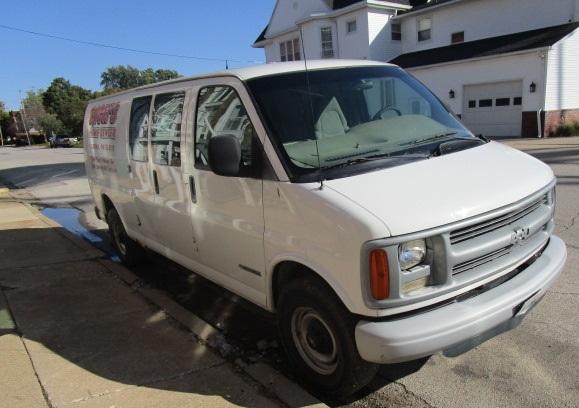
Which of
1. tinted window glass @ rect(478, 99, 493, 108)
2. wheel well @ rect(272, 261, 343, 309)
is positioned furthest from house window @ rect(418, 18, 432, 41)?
wheel well @ rect(272, 261, 343, 309)

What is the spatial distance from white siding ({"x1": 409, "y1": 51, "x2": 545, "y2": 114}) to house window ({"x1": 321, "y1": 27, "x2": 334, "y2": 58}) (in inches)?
263

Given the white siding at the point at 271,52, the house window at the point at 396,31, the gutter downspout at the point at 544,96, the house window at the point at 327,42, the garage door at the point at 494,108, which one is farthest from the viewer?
the white siding at the point at 271,52

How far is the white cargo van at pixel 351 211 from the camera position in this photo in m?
2.66

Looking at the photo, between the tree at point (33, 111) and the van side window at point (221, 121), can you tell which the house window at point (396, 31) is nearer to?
the van side window at point (221, 121)

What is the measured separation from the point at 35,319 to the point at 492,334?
3.79 meters

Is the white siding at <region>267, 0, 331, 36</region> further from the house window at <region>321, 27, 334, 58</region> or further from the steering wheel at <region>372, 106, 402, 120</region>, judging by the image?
the steering wheel at <region>372, 106, 402, 120</region>

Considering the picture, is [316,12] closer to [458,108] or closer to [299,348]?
[458,108]

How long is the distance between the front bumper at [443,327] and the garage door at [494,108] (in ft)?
66.3

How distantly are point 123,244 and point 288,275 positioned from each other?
3.66 m

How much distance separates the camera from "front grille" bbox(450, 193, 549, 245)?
107 inches

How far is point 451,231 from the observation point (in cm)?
266

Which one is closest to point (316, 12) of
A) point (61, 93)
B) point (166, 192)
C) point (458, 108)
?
point (458, 108)

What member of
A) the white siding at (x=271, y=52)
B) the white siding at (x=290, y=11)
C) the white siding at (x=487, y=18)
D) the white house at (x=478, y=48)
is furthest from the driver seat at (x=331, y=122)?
the white siding at (x=271, y=52)

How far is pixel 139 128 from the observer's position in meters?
5.19
